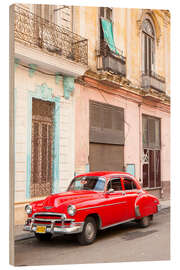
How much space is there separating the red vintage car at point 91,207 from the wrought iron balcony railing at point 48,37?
8.03ft

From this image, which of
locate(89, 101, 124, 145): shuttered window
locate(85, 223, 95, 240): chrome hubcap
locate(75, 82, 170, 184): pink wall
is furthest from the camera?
locate(89, 101, 124, 145): shuttered window

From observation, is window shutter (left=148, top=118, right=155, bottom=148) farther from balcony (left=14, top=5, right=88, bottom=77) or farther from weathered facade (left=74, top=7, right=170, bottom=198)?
balcony (left=14, top=5, right=88, bottom=77)

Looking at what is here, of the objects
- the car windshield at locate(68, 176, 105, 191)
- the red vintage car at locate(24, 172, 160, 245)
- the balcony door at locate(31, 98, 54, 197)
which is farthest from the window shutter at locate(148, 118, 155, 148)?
the balcony door at locate(31, 98, 54, 197)

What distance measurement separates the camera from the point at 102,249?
6.41 metres

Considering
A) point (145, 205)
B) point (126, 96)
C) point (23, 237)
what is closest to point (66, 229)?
point (23, 237)

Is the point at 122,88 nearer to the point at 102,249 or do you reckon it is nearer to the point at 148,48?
the point at 148,48

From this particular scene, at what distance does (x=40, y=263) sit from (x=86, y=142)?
2829 millimetres

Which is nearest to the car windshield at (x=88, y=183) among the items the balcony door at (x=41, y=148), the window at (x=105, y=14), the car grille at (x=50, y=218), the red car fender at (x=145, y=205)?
the balcony door at (x=41, y=148)

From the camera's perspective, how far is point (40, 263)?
5820 millimetres

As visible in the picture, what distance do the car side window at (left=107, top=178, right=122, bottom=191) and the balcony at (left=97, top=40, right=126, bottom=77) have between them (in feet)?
7.70

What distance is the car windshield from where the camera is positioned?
24.1ft

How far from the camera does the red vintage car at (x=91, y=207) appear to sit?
21.0ft

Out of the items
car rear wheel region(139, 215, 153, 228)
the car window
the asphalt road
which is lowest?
the asphalt road

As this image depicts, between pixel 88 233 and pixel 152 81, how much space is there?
4047 mm
